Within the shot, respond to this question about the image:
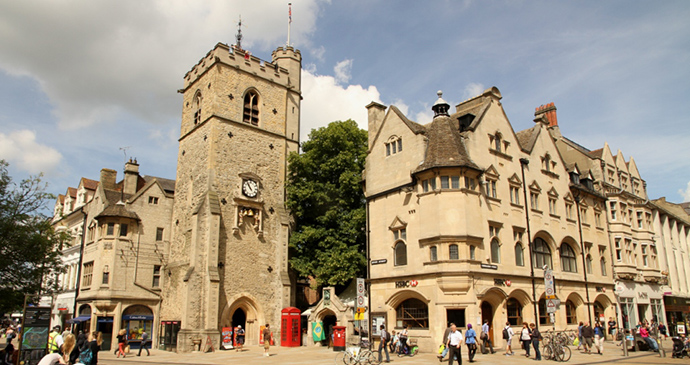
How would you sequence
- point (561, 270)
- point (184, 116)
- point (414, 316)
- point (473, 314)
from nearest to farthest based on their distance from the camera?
point (473, 314), point (414, 316), point (561, 270), point (184, 116)

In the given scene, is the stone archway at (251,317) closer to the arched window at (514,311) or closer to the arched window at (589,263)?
the arched window at (514,311)

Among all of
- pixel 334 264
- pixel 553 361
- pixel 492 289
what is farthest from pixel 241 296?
pixel 553 361

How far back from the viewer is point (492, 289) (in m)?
23.3

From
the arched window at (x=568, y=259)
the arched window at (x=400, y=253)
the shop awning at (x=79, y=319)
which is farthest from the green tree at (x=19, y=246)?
the arched window at (x=568, y=259)

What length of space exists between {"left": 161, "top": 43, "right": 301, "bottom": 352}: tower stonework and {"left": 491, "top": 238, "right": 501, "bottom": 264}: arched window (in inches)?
541

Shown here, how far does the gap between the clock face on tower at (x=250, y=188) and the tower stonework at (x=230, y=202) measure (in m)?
0.07

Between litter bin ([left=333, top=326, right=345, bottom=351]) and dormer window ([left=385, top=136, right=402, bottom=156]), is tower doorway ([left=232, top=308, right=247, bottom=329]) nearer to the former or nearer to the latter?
litter bin ([left=333, top=326, right=345, bottom=351])

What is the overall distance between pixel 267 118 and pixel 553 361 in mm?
24722

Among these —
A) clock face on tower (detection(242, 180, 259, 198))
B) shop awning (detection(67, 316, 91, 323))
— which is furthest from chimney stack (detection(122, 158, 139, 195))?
clock face on tower (detection(242, 180, 259, 198))

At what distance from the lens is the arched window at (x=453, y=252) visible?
23.2m

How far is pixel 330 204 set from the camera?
32.5 metres

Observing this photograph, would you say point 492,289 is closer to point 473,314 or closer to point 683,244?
point 473,314

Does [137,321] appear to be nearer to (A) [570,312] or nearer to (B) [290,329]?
(B) [290,329]

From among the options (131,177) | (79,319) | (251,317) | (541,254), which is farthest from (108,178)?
(541,254)
